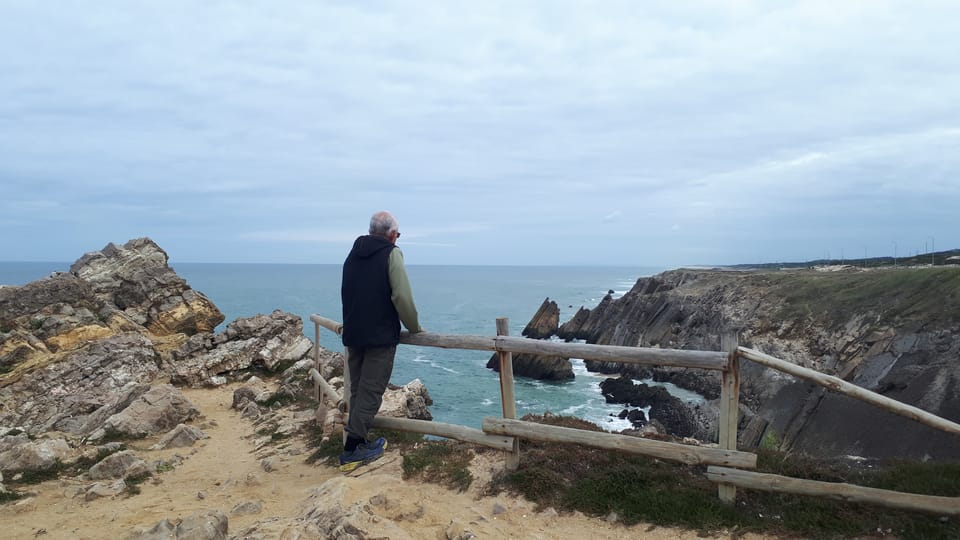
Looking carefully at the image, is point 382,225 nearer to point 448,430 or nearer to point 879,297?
point 448,430

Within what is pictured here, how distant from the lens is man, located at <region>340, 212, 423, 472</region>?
20.3ft

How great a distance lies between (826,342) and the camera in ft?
92.1

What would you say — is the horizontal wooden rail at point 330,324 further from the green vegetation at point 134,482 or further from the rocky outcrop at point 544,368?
the rocky outcrop at point 544,368

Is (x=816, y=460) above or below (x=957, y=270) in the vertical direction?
below

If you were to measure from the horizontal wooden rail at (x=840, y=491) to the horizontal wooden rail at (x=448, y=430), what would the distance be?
206 centimetres

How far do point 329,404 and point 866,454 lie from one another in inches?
424

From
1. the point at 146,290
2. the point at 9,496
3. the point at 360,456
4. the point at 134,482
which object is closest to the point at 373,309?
the point at 360,456

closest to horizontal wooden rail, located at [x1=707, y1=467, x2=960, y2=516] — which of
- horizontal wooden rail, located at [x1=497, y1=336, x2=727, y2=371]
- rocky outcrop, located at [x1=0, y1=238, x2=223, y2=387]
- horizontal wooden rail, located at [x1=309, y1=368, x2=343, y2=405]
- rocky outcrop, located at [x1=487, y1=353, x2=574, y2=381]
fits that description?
horizontal wooden rail, located at [x1=497, y1=336, x2=727, y2=371]

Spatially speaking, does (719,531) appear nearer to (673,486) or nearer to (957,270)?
(673,486)

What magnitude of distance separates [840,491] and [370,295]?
467cm

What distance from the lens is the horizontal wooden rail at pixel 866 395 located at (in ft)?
15.2

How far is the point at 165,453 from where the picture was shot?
28.8ft

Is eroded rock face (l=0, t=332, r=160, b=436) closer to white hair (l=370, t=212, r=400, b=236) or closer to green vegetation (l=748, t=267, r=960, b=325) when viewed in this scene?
white hair (l=370, t=212, r=400, b=236)

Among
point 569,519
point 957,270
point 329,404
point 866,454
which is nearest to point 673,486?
point 569,519
